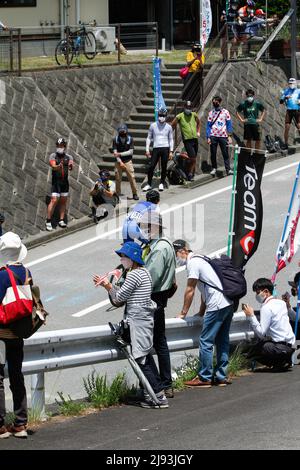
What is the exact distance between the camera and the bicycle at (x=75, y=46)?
24656mm

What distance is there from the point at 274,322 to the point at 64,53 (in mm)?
14989

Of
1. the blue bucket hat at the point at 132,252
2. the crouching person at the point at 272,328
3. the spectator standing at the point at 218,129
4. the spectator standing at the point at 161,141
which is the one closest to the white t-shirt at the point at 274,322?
the crouching person at the point at 272,328

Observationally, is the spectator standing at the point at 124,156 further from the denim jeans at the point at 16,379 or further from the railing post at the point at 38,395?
the denim jeans at the point at 16,379

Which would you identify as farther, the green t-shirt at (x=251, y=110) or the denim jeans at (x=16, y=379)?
the green t-shirt at (x=251, y=110)

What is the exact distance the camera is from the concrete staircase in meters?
23.5

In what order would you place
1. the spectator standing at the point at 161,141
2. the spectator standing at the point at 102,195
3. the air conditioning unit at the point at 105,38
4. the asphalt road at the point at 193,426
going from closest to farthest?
the asphalt road at the point at 193,426 → the spectator standing at the point at 102,195 → the spectator standing at the point at 161,141 → the air conditioning unit at the point at 105,38

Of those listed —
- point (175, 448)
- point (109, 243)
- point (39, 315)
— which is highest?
point (39, 315)

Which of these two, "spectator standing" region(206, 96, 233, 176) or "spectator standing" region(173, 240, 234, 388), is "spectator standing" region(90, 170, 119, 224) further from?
"spectator standing" region(173, 240, 234, 388)

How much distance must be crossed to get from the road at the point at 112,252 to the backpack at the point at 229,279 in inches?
65.3

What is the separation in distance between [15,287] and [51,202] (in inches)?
463

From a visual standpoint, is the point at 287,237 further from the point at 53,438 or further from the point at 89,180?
the point at 89,180

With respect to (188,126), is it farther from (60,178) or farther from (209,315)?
(209,315)

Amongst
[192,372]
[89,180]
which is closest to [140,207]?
[192,372]

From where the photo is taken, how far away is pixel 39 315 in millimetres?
8367
